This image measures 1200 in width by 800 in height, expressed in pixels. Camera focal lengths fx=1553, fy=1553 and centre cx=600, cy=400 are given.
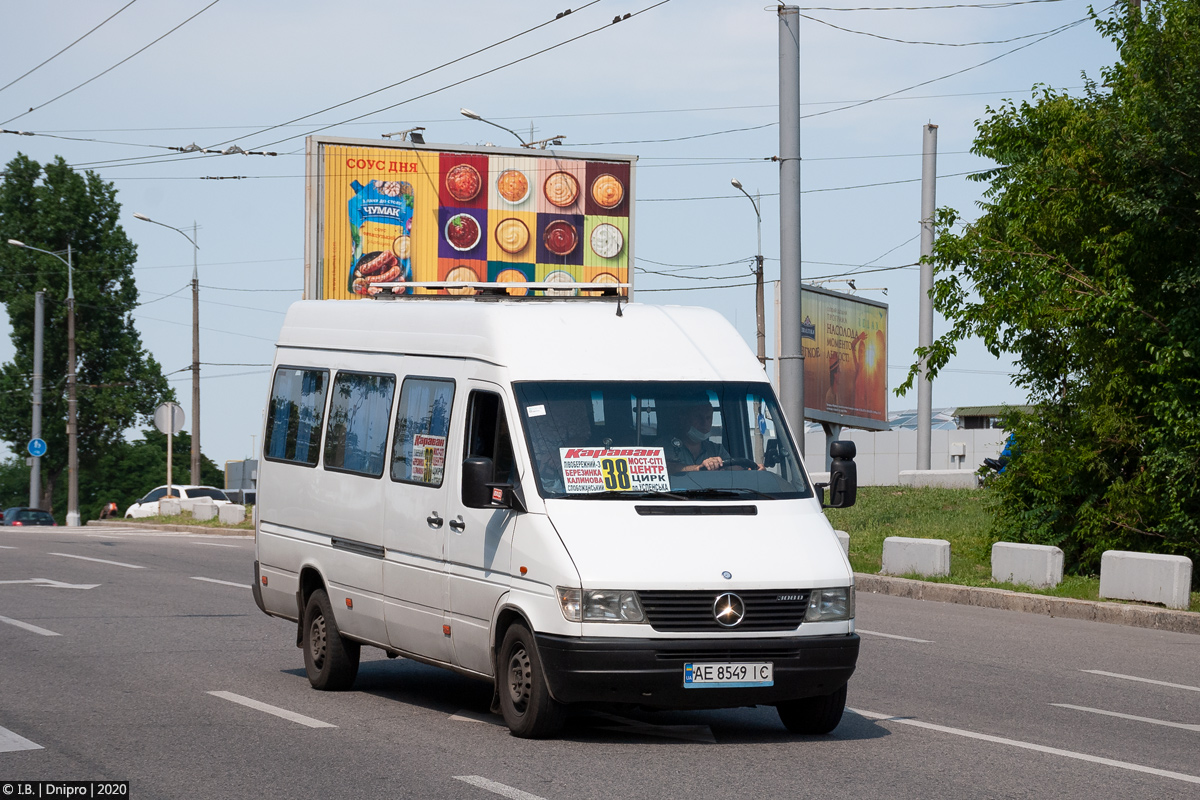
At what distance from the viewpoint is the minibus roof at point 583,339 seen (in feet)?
29.1

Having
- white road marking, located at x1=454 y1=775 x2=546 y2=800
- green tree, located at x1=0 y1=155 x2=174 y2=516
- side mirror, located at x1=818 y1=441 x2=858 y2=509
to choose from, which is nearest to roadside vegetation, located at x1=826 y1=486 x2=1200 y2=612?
side mirror, located at x1=818 y1=441 x2=858 y2=509

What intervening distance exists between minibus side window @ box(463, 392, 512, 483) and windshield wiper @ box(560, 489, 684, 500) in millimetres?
502

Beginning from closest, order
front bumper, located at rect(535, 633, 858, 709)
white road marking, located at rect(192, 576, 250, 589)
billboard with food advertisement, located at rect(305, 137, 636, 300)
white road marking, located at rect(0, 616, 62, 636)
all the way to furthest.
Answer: front bumper, located at rect(535, 633, 858, 709) < white road marking, located at rect(0, 616, 62, 636) < white road marking, located at rect(192, 576, 250, 589) < billboard with food advertisement, located at rect(305, 137, 636, 300)

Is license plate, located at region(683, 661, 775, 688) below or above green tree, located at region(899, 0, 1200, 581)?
below

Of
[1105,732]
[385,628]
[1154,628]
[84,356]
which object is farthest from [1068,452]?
[84,356]

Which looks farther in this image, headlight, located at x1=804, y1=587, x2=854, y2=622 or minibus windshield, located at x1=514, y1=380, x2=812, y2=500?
minibus windshield, located at x1=514, y1=380, x2=812, y2=500

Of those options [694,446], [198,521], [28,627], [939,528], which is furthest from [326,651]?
[198,521]

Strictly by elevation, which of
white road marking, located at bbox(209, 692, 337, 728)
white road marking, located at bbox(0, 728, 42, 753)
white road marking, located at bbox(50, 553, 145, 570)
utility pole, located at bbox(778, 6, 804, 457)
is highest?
utility pole, located at bbox(778, 6, 804, 457)

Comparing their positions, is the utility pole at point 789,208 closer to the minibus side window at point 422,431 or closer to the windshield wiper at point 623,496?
the minibus side window at point 422,431

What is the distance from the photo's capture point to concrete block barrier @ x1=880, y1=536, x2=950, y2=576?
19406 millimetres

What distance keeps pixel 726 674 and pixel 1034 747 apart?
182 cm

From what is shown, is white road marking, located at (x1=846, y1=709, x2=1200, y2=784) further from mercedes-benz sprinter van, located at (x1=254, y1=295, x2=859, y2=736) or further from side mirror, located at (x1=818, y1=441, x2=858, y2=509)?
side mirror, located at (x1=818, y1=441, x2=858, y2=509)

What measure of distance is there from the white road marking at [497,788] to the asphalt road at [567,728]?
26 millimetres

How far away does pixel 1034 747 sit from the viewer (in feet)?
27.3
